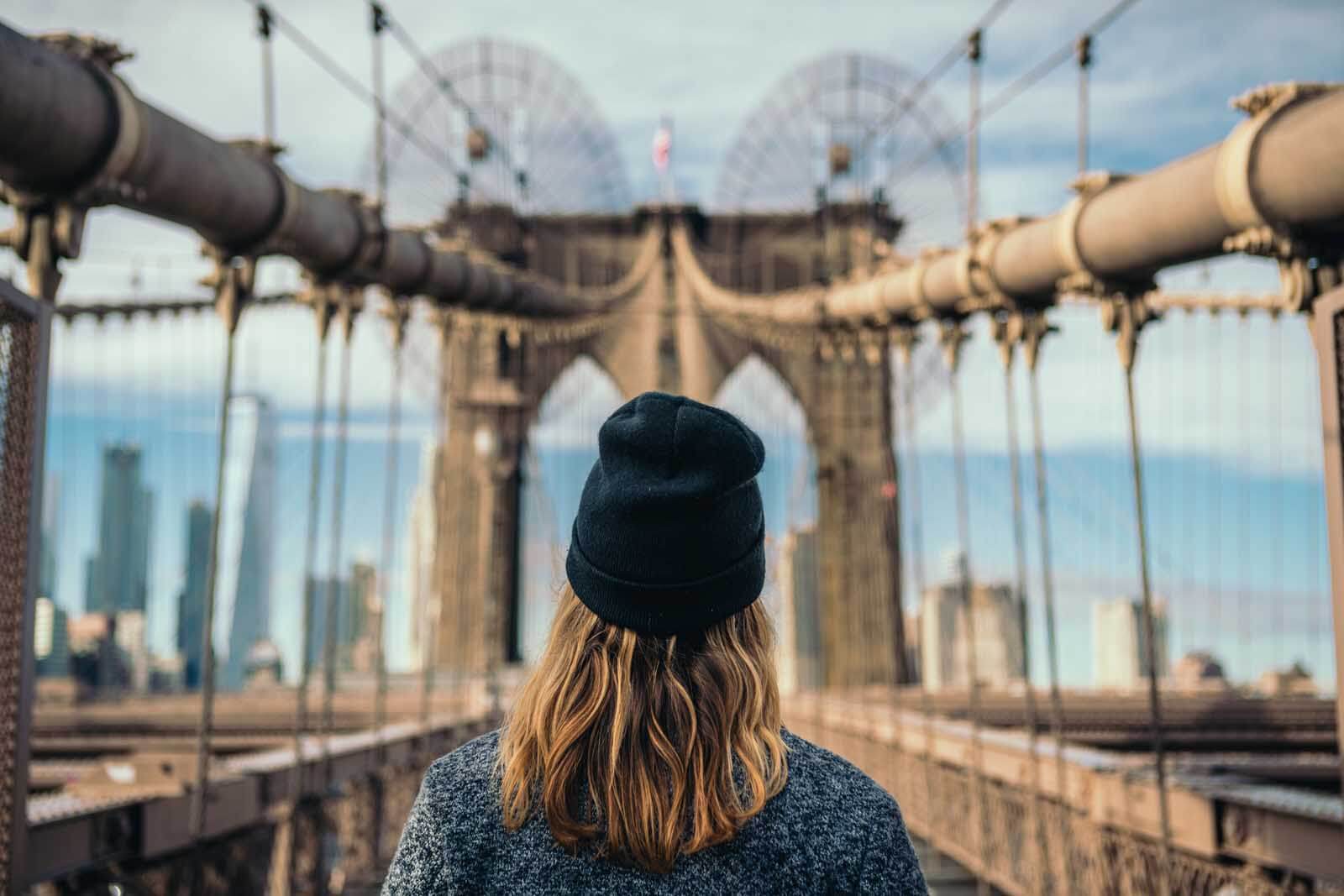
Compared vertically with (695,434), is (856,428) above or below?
above

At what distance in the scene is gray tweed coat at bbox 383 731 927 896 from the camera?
4.71 ft

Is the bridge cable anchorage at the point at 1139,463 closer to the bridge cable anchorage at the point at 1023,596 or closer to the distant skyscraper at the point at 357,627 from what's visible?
the bridge cable anchorage at the point at 1023,596

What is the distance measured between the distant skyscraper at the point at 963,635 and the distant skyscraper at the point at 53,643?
25.6m

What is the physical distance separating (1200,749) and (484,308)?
10.7 m

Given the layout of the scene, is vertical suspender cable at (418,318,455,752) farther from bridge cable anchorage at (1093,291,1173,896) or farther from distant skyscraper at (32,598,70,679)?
distant skyscraper at (32,598,70,679)

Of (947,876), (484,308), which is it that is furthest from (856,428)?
(484,308)

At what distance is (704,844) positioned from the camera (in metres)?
1.43

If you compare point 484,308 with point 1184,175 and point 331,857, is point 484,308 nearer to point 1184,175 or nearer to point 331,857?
point 331,857

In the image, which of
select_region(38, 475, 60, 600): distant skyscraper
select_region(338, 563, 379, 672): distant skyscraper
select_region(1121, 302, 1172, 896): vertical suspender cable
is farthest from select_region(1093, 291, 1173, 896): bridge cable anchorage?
select_region(338, 563, 379, 672): distant skyscraper

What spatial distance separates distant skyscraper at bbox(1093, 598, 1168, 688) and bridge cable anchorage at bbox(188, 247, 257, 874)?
1095 inches

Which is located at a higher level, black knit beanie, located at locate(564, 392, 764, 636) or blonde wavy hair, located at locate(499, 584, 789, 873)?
black knit beanie, located at locate(564, 392, 764, 636)

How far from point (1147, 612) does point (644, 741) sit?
19.9 ft

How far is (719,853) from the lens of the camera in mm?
1451

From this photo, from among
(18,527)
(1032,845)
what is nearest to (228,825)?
(18,527)
